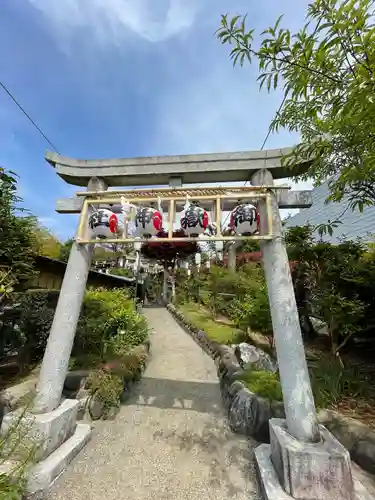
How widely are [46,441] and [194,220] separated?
3207mm

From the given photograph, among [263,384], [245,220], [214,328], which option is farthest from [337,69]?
[214,328]

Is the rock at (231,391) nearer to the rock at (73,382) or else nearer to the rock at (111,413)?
the rock at (111,413)

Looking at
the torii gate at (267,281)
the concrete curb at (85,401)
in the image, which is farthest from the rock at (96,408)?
the torii gate at (267,281)

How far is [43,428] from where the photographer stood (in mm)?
2859

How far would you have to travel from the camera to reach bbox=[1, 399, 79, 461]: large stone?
2.79 metres

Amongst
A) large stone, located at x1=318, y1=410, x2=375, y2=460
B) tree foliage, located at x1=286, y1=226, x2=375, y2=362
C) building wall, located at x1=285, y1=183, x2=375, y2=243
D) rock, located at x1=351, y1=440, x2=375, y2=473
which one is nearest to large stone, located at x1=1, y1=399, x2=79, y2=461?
large stone, located at x1=318, y1=410, x2=375, y2=460

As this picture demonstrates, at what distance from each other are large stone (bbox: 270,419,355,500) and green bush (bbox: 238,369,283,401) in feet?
4.72

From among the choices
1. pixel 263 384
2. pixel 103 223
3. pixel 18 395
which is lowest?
pixel 18 395

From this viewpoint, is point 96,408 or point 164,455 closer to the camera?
point 164,455

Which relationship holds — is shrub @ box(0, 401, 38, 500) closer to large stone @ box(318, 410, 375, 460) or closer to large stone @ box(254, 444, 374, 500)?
large stone @ box(254, 444, 374, 500)

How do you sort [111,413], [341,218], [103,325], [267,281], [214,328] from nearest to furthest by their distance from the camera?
1. [267,281]
2. [111,413]
3. [103,325]
4. [214,328]
5. [341,218]

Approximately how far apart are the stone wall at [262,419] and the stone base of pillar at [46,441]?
2478 mm

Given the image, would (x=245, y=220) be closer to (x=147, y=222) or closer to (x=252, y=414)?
(x=147, y=222)

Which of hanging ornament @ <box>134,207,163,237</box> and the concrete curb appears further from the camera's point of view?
the concrete curb
